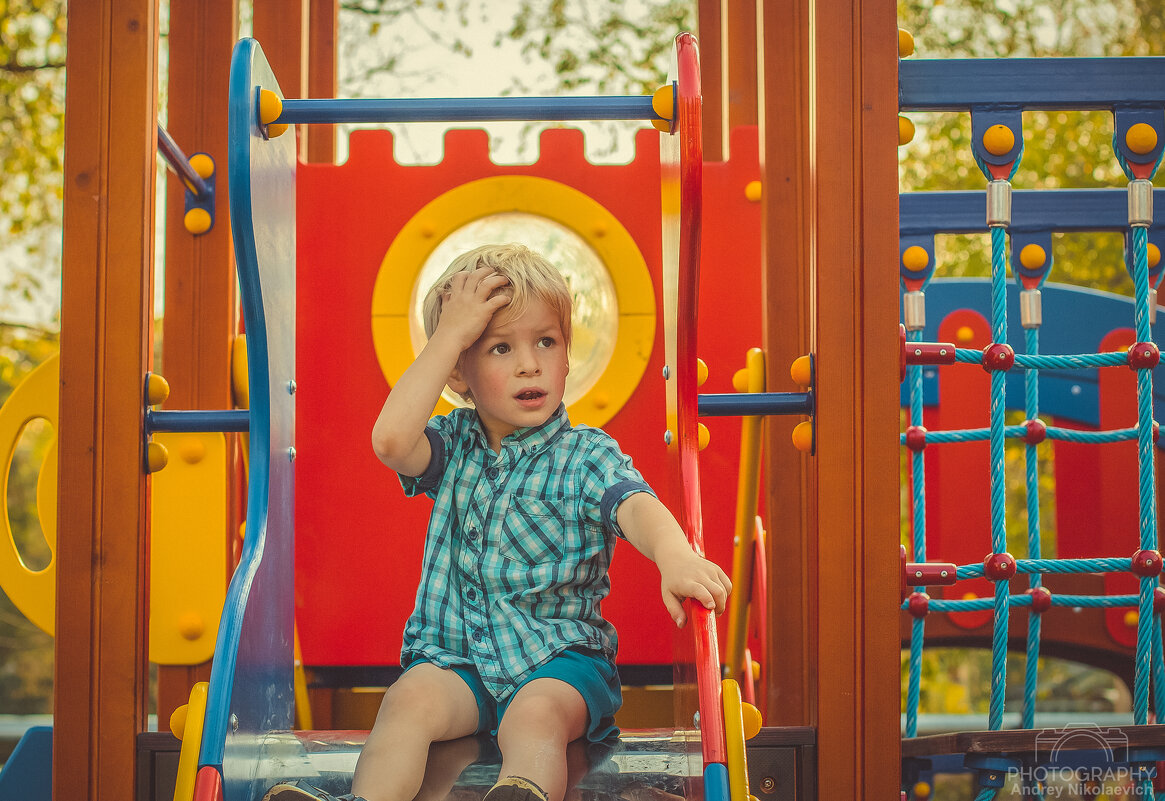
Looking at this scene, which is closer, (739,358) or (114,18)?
(114,18)

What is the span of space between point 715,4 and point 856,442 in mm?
1726

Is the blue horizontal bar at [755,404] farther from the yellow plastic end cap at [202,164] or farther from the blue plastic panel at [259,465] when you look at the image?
the yellow plastic end cap at [202,164]

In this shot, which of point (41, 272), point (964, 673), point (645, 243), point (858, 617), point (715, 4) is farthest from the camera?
point (964, 673)

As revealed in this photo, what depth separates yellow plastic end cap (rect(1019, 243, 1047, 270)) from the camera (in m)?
1.99

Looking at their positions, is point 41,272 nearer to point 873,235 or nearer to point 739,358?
point 739,358

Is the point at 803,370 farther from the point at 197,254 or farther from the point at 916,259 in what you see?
the point at 197,254

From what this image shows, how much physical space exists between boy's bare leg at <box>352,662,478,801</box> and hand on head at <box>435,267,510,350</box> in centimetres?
46

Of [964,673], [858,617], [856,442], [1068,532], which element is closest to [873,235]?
[856,442]

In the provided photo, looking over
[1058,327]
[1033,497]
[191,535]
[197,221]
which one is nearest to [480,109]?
[197,221]

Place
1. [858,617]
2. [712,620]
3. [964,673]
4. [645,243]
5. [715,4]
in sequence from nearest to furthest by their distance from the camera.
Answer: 1. [712,620]
2. [858,617]
3. [645,243]
4. [715,4]
5. [964,673]

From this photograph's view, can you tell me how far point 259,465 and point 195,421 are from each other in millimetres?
149

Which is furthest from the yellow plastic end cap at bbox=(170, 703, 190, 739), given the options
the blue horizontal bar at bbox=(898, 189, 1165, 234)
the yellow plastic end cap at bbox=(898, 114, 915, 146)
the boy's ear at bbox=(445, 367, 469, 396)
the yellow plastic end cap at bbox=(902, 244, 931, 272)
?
the blue horizontal bar at bbox=(898, 189, 1165, 234)

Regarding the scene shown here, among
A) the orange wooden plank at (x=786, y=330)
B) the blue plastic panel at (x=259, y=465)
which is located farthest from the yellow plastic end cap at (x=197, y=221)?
the orange wooden plank at (x=786, y=330)

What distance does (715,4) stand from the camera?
2789 millimetres
